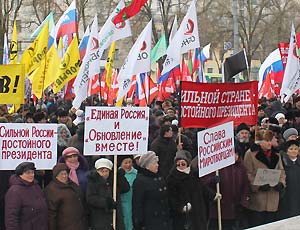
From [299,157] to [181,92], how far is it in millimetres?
2004

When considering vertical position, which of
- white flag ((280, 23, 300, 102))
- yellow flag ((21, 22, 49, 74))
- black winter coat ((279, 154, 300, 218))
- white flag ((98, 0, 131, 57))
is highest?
white flag ((98, 0, 131, 57))

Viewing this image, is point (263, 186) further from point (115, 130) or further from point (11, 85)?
point (11, 85)

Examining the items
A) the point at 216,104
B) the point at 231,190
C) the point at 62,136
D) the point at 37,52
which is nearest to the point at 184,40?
the point at 37,52

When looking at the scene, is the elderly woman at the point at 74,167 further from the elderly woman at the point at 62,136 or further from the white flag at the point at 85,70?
the white flag at the point at 85,70

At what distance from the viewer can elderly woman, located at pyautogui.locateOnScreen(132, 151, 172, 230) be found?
344 inches

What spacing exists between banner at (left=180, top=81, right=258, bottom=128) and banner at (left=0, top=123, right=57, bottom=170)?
1.78 m

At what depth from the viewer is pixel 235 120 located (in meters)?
10.0

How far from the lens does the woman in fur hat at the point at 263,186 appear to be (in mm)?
9898

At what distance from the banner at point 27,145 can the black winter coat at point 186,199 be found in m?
1.47

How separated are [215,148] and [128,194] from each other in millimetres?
1281

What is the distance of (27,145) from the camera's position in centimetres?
887

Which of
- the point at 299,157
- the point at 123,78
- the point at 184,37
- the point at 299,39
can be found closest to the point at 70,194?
the point at 299,157

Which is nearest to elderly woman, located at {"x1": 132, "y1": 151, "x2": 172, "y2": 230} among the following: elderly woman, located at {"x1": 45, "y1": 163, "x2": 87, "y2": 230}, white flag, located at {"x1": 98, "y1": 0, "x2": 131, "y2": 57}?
elderly woman, located at {"x1": 45, "y1": 163, "x2": 87, "y2": 230}

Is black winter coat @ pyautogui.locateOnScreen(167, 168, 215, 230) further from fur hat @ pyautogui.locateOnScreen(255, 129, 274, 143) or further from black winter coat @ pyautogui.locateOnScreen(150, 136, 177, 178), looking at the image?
black winter coat @ pyautogui.locateOnScreen(150, 136, 177, 178)
